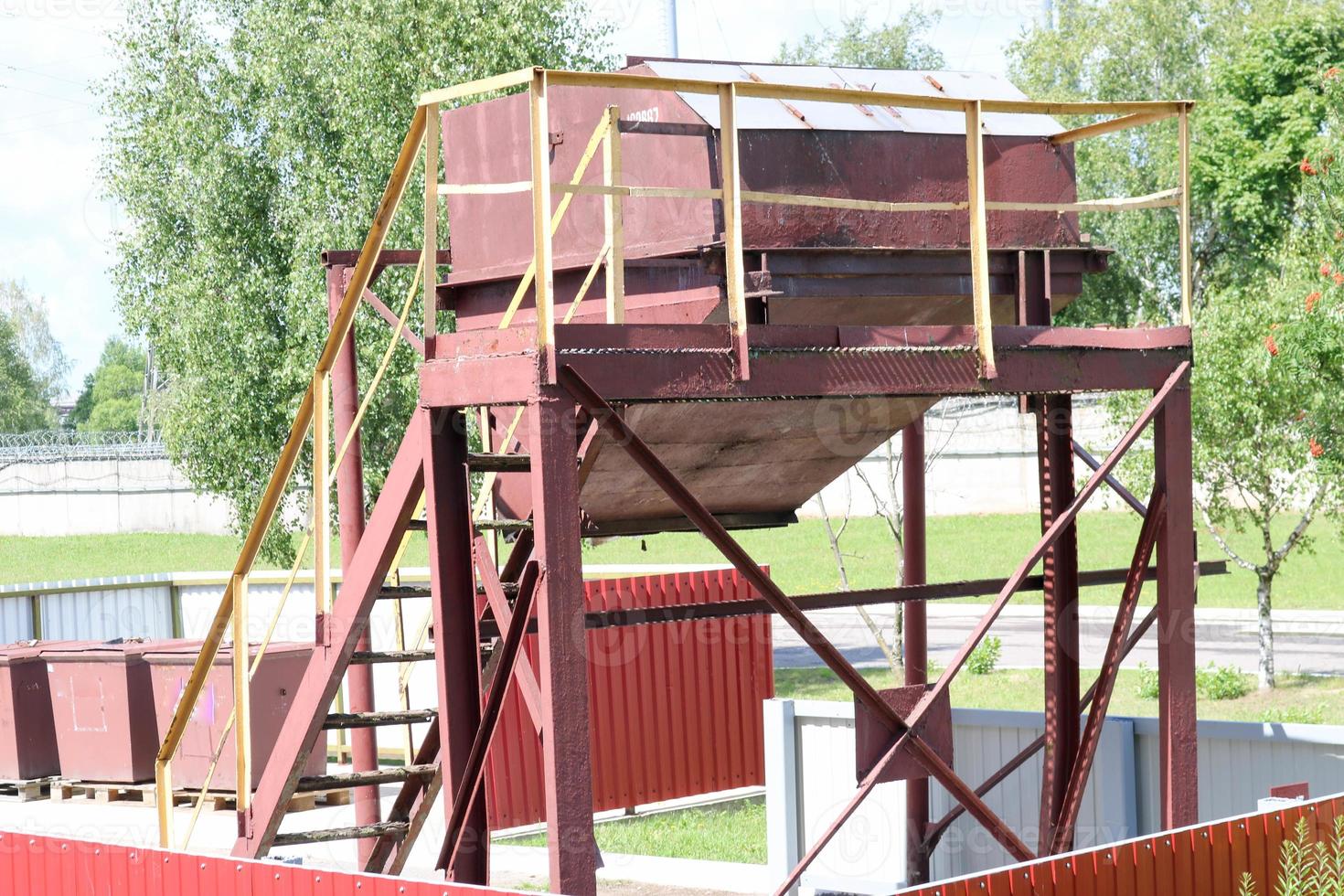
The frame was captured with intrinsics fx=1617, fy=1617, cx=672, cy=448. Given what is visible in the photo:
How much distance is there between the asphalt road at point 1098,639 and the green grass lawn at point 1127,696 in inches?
52.4

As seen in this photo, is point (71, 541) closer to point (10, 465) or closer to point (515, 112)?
point (10, 465)

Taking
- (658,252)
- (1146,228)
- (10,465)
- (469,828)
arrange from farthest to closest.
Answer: (10,465) < (1146,228) < (658,252) < (469,828)

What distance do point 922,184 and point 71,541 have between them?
5118 cm

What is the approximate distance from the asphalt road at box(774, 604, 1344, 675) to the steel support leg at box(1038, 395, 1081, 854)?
1459cm

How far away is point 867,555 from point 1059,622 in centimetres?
3032

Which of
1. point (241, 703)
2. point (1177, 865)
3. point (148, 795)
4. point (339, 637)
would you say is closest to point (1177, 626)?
point (1177, 865)

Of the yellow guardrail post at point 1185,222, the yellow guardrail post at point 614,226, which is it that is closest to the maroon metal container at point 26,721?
the yellow guardrail post at point 614,226

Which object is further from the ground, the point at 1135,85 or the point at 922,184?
the point at 1135,85

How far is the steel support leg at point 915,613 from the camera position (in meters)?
11.1

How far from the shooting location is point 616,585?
16.3 m

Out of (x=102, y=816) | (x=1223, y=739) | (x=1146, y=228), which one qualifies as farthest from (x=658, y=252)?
(x=1146, y=228)

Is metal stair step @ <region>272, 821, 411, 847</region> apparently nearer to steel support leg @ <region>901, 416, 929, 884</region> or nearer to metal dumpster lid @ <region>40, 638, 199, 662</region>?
A: steel support leg @ <region>901, 416, 929, 884</region>

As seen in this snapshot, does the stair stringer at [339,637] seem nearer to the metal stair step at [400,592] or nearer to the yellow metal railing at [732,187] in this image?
the metal stair step at [400,592]

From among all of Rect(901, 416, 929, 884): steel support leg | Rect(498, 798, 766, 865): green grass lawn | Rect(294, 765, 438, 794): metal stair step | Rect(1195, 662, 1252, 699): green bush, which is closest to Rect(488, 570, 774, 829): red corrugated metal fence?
Rect(498, 798, 766, 865): green grass lawn
